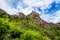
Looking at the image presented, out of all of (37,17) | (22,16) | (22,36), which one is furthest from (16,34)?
(37,17)

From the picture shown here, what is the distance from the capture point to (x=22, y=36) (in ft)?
262

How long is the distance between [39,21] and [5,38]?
89166 millimetres

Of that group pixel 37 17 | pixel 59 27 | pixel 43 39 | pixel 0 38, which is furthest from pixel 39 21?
pixel 0 38

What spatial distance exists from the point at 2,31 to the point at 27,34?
30.9ft

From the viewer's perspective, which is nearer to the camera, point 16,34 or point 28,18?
point 16,34

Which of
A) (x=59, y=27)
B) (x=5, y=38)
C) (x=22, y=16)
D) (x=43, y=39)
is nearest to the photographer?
(x=5, y=38)

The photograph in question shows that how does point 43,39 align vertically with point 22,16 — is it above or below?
below

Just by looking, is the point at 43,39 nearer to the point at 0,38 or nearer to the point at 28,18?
the point at 0,38

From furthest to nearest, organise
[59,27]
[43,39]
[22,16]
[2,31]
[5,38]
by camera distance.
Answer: [59,27]
[22,16]
[43,39]
[2,31]
[5,38]

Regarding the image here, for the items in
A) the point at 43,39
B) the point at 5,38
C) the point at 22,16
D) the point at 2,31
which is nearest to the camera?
the point at 5,38

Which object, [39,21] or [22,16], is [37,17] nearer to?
[39,21]

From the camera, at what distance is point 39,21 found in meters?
157

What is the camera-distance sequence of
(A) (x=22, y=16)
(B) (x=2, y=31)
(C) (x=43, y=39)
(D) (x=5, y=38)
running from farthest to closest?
(A) (x=22, y=16), (C) (x=43, y=39), (B) (x=2, y=31), (D) (x=5, y=38)

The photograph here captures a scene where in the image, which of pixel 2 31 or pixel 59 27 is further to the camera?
pixel 59 27
